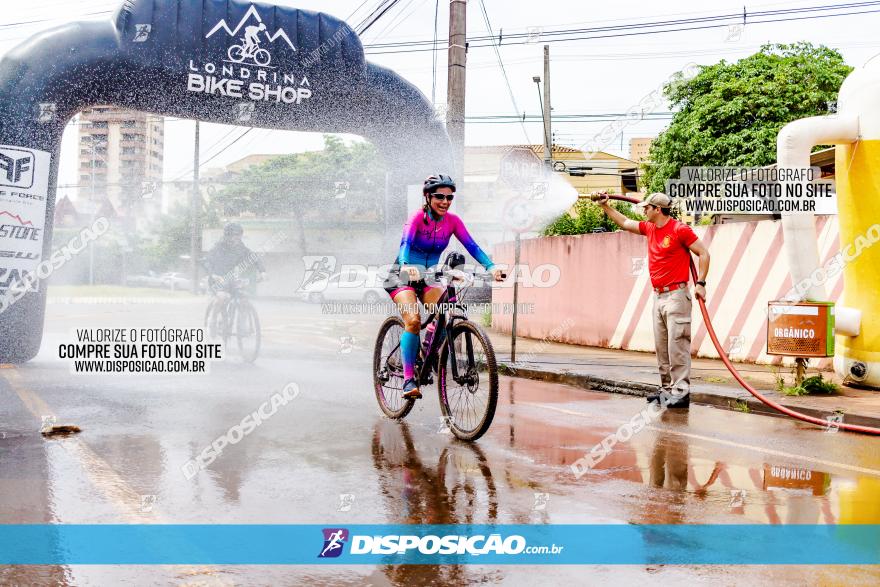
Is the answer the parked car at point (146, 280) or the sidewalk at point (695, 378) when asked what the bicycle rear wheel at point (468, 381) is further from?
the parked car at point (146, 280)

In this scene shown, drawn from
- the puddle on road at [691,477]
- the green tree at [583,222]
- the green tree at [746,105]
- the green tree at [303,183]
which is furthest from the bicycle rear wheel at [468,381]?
the green tree at [303,183]

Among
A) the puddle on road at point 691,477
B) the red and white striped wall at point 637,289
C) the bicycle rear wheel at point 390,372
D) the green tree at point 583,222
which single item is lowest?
the puddle on road at point 691,477

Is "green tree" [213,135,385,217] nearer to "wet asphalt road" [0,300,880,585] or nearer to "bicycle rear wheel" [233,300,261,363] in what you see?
"bicycle rear wheel" [233,300,261,363]

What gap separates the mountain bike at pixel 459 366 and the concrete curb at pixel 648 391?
11.9 feet

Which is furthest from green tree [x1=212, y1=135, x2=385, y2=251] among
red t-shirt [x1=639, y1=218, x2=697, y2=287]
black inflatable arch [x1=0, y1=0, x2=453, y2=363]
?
red t-shirt [x1=639, y1=218, x2=697, y2=287]

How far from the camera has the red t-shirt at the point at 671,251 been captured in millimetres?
9133

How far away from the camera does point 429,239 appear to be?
24.3 feet

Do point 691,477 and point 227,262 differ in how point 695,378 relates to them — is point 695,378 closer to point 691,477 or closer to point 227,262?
point 691,477

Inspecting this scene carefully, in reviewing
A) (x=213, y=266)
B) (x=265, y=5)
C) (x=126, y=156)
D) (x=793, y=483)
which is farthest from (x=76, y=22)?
(x=126, y=156)

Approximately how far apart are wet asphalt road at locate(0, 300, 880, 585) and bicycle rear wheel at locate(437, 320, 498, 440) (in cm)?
17

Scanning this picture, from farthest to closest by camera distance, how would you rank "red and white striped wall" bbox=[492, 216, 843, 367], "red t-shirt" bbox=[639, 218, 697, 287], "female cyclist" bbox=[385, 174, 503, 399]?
"red and white striped wall" bbox=[492, 216, 843, 367]
"red t-shirt" bbox=[639, 218, 697, 287]
"female cyclist" bbox=[385, 174, 503, 399]

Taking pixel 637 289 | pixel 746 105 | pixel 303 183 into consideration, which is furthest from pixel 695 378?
pixel 303 183

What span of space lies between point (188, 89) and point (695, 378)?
8029 millimetres

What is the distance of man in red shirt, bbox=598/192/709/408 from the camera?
9.15 metres
